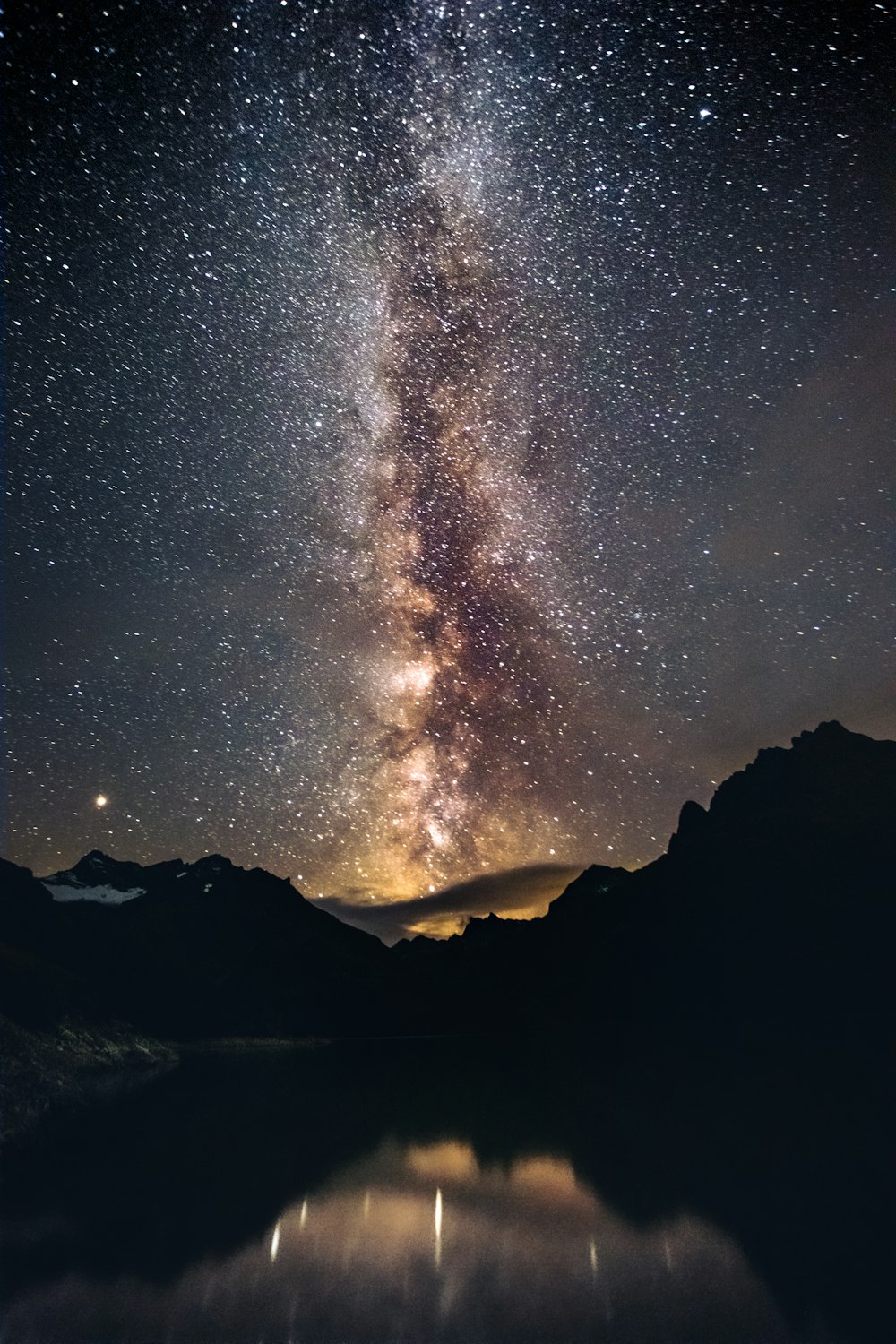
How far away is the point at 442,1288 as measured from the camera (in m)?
12.3

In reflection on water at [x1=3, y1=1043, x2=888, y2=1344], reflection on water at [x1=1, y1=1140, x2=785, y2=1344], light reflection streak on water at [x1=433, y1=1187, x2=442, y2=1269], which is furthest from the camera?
light reflection streak on water at [x1=433, y1=1187, x2=442, y2=1269]

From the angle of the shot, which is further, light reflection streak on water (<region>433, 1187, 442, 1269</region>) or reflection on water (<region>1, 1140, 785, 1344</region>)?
light reflection streak on water (<region>433, 1187, 442, 1269</region>)

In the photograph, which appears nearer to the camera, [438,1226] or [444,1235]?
[444,1235]

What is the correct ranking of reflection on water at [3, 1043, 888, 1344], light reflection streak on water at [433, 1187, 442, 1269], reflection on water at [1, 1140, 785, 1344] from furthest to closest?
light reflection streak on water at [433, 1187, 442, 1269]
reflection on water at [3, 1043, 888, 1344]
reflection on water at [1, 1140, 785, 1344]

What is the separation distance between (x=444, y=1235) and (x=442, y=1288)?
3.71 m

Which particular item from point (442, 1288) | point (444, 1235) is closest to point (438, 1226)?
point (444, 1235)

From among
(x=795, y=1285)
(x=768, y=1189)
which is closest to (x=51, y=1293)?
(x=795, y=1285)

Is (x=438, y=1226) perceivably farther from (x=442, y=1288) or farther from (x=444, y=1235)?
(x=442, y=1288)

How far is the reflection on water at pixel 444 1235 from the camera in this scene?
35.5 feet

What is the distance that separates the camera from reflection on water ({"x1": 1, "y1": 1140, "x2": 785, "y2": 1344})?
1053 centimetres

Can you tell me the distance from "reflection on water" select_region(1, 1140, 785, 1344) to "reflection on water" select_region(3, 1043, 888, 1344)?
0.06 metres

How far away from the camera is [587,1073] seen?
6712cm

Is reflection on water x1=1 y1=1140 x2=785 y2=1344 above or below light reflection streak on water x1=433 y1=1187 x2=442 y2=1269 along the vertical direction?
above

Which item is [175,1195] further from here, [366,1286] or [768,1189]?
[768,1189]
